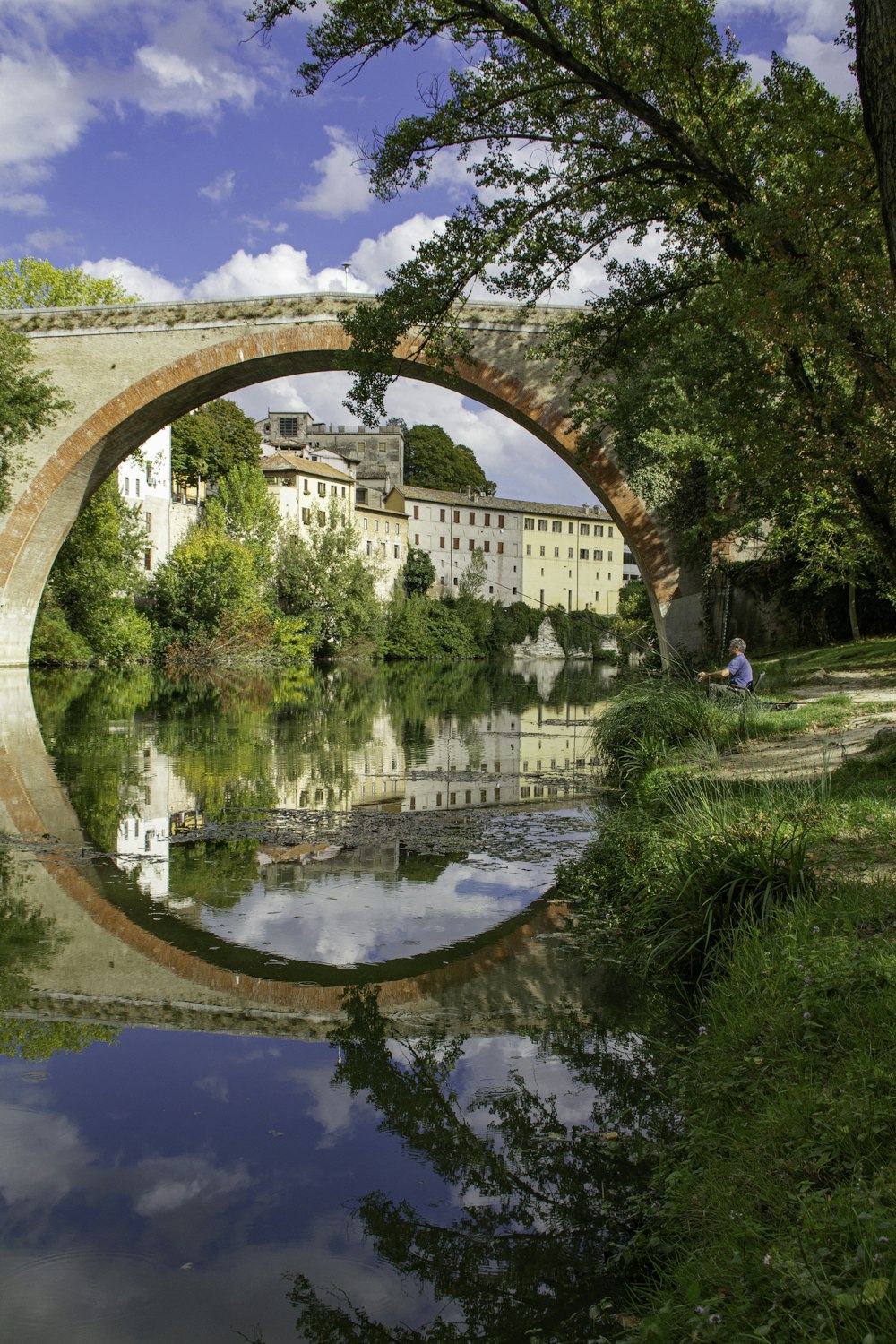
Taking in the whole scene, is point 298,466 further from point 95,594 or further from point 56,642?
point 56,642

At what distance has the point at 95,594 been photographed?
33969 millimetres

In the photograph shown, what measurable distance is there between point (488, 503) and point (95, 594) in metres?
53.4

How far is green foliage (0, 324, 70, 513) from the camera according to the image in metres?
24.7

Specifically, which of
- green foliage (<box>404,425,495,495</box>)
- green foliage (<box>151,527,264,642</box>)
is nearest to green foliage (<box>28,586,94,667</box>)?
green foliage (<box>151,527,264,642</box>)

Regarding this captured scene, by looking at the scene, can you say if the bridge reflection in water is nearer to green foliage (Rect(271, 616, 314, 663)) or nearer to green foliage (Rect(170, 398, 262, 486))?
green foliage (Rect(271, 616, 314, 663))

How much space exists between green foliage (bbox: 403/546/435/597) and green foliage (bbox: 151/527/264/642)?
3621 cm

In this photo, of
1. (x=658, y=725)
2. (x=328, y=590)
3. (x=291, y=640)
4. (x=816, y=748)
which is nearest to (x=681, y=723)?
(x=658, y=725)

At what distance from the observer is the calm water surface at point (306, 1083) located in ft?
10.4

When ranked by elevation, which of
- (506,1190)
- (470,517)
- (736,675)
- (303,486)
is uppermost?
(470,517)

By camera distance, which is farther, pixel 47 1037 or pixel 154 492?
pixel 154 492

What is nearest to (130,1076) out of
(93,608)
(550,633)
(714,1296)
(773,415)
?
(714,1296)

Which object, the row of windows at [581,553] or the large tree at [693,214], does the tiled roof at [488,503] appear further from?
the large tree at [693,214]

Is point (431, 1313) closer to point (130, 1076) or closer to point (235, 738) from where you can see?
point (130, 1076)

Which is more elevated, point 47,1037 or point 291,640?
point 291,640
